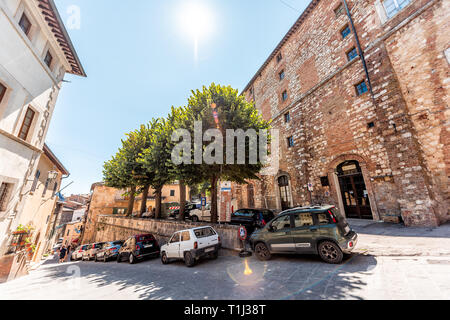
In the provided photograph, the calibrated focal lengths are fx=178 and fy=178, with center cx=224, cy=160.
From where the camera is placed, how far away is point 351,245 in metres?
5.05

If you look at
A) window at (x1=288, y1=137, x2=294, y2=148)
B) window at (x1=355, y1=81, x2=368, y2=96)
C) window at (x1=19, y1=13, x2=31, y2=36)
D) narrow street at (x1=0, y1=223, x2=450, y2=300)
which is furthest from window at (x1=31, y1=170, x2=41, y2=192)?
window at (x1=355, y1=81, x2=368, y2=96)

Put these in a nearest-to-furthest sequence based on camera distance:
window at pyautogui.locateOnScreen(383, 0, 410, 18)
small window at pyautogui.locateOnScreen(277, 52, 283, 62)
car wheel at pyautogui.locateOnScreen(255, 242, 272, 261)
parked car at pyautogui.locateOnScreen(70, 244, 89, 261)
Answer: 1. car wheel at pyautogui.locateOnScreen(255, 242, 272, 261)
2. window at pyautogui.locateOnScreen(383, 0, 410, 18)
3. parked car at pyautogui.locateOnScreen(70, 244, 89, 261)
4. small window at pyautogui.locateOnScreen(277, 52, 283, 62)

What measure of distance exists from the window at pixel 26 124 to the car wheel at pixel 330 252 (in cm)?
1310

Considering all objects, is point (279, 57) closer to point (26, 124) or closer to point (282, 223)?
point (282, 223)

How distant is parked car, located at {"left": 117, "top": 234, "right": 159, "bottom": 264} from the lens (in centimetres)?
1014

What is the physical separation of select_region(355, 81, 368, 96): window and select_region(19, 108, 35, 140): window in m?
18.8

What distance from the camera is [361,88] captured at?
39.0 ft

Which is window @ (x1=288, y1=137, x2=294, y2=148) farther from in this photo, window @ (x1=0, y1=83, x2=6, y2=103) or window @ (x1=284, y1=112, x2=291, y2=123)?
window @ (x1=0, y1=83, x2=6, y2=103)

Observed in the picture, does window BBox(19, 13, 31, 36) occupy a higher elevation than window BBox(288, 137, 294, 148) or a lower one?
higher

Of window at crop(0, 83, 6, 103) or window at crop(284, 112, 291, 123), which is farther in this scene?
window at crop(284, 112, 291, 123)

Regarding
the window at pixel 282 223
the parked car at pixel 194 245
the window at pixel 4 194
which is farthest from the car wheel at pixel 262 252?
the window at pixel 4 194

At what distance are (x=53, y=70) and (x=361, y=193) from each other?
19.4m

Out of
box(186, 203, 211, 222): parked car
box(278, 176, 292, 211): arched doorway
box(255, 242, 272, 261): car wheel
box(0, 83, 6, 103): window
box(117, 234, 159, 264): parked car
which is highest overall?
box(0, 83, 6, 103): window

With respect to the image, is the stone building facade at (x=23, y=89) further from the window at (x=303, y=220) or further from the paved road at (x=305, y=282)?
the window at (x=303, y=220)
